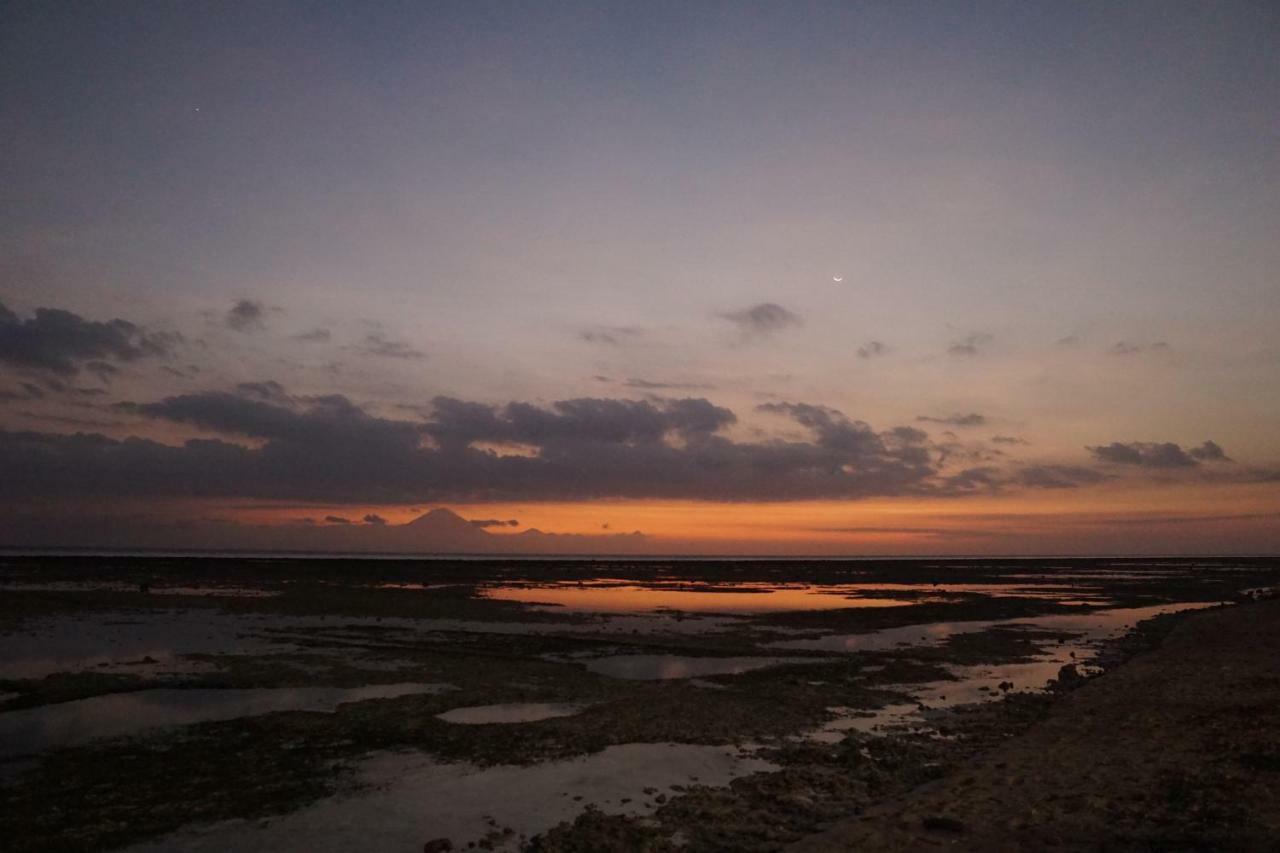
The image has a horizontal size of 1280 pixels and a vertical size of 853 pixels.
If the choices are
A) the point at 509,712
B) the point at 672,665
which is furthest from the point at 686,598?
the point at 509,712

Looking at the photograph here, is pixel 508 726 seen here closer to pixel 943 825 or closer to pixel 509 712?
pixel 509 712

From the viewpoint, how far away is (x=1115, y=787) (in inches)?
476

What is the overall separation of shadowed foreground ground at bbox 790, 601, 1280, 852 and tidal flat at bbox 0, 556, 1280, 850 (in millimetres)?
215

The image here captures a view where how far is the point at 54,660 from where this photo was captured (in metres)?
24.7

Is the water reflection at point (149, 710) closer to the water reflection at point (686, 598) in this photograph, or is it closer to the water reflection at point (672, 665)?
the water reflection at point (672, 665)

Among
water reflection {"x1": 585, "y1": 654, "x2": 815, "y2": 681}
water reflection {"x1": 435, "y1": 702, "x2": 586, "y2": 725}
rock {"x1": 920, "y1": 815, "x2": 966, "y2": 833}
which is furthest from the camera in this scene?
water reflection {"x1": 585, "y1": 654, "x2": 815, "y2": 681}

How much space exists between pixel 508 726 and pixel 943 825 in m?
9.78

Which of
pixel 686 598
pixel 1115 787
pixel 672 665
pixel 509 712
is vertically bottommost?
pixel 686 598

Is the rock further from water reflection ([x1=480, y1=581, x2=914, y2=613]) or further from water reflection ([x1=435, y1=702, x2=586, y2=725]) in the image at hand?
water reflection ([x1=480, y1=581, x2=914, y2=613])

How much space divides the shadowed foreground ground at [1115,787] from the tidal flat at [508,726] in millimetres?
215

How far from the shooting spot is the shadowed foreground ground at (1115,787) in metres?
10.0

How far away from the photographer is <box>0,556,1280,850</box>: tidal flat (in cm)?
1112

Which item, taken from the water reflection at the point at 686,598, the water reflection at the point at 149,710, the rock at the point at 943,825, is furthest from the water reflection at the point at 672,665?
the water reflection at the point at 686,598

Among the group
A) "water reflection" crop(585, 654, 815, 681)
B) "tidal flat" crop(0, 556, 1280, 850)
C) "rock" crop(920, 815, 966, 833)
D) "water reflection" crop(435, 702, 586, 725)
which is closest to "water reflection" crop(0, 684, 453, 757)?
"tidal flat" crop(0, 556, 1280, 850)
